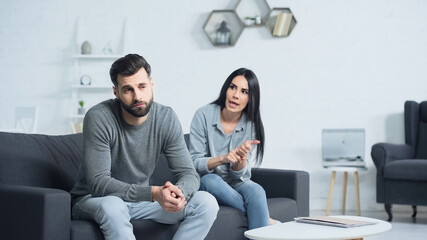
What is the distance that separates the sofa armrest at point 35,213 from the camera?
207 cm

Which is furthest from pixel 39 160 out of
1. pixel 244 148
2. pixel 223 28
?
pixel 223 28

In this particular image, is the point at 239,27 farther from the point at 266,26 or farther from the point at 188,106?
the point at 188,106

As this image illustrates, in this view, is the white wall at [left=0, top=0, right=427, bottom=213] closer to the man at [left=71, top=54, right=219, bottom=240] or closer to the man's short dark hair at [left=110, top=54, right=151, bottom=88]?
the man at [left=71, top=54, right=219, bottom=240]

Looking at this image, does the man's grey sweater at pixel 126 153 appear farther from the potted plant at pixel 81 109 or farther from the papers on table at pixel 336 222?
the potted plant at pixel 81 109

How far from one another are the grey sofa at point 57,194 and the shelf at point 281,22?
2709 mm

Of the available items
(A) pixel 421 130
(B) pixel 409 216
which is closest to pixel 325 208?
(B) pixel 409 216

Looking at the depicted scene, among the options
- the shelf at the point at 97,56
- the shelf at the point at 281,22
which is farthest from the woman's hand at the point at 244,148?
the shelf at the point at 97,56

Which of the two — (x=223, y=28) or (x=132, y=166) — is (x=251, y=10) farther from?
(x=132, y=166)

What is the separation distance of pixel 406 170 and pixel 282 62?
1687 millimetres

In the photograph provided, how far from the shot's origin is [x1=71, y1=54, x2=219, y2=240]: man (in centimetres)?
229

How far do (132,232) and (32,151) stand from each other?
68 centimetres

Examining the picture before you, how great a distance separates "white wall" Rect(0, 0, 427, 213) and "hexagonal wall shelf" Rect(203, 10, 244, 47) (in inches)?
3.2

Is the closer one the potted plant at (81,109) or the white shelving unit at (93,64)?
the potted plant at (81,109)

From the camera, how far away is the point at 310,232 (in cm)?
232
